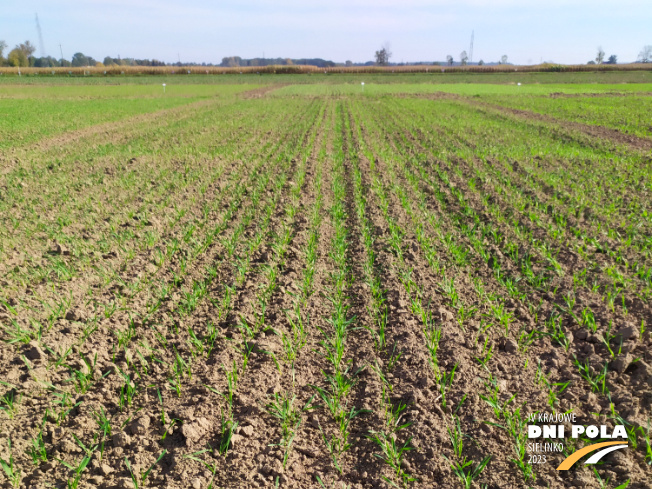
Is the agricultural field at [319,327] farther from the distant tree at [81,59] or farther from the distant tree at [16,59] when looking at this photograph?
the distant tree at [81,59]

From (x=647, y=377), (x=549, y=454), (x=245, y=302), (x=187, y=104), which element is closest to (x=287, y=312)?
(x=245, y=302)

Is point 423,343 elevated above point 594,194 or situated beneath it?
situated beneath

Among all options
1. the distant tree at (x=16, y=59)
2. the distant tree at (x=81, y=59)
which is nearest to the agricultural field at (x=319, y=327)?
the distant tree at (x=16, y=59)

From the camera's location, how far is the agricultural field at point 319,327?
2.99m

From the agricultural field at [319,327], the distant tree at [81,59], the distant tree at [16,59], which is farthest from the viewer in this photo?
the distant tree at [81,59]

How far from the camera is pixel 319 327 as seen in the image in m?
4.29

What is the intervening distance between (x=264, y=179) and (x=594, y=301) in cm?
748

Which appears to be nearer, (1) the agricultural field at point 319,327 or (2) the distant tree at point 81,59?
(1) the agricultural field at point 319,327

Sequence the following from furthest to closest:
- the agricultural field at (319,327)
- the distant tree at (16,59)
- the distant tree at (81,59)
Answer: the distant tree at (81,59) → the distant tree at (16,59) → the agricultural field at (319,327)

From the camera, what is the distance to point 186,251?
6.39 meters

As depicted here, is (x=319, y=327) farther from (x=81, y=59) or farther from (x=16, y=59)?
(x=81, y=59)

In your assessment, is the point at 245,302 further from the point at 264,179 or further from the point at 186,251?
the point at 264,179

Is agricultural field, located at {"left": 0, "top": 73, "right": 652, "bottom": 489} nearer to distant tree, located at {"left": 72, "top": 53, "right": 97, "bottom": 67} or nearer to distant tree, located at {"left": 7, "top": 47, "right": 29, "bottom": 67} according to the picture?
distant tree, located at {"left": 7, "top": 47, "right": 29, "bottom": 67}

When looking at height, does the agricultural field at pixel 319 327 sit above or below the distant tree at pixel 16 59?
below
